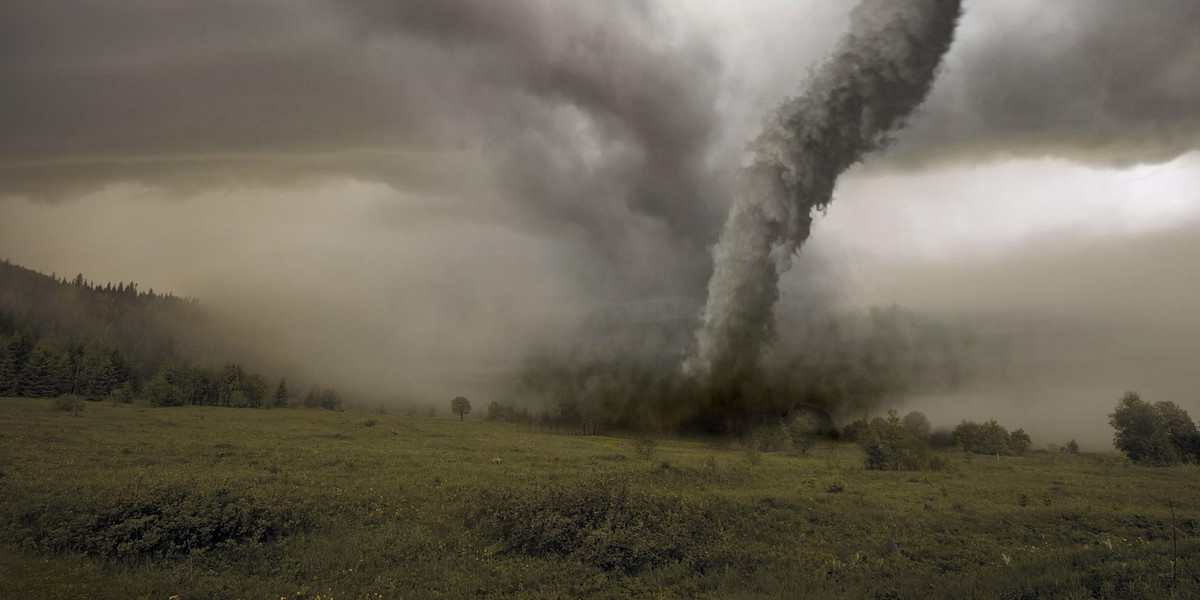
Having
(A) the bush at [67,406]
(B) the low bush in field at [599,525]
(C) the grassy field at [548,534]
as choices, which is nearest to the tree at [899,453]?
(C) the grassy field at [548,534]

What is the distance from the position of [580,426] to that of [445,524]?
8223cm

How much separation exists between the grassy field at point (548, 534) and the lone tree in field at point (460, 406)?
11091 centimetres

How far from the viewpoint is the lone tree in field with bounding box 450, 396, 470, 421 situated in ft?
481

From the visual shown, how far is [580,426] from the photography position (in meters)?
105

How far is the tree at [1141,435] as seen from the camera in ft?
201

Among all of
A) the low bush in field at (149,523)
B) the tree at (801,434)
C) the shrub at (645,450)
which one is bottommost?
the low bush in field at (149,523)

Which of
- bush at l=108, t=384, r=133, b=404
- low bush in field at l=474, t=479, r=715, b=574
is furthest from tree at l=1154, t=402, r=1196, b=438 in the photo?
bush at l=108, t=384, r=133, b=404

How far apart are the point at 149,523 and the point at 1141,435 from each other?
94961 mm

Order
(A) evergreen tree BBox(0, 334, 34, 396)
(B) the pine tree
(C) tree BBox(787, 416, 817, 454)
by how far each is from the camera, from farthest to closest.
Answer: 1. (B) the pine tree
2. (A) evergreen tree BBox(0, 334, 34, 396)
3. (C) tree BBox(787, 416, 817, 454)

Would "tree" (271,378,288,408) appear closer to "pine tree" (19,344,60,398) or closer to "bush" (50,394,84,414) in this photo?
"pine tree" (19,344,60,398)

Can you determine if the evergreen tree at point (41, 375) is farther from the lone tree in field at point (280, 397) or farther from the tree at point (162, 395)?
the lone tree in field at point (280, 397)

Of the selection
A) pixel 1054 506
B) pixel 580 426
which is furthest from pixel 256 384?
pixel 1054 506

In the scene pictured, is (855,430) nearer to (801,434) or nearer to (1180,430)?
(801,434)

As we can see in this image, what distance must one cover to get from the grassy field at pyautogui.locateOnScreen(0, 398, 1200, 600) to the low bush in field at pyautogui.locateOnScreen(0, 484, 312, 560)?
0.25 feet
